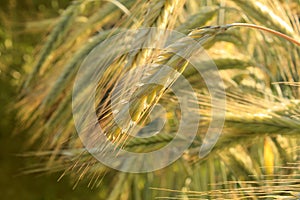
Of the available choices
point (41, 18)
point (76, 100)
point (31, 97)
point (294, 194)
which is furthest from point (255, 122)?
point (41, 18)

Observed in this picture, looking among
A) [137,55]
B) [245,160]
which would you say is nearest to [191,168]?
[245,160]

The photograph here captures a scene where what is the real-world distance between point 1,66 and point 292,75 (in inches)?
74.4

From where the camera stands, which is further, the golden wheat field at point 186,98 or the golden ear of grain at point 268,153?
the golden ear of grain at point 268,153

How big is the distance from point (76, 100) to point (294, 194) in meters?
0.83

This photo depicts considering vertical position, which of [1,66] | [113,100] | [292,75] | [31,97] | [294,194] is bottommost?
[294,194]

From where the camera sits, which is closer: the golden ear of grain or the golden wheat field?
the golden wheat field

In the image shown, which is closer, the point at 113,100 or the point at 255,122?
the point at 113,100

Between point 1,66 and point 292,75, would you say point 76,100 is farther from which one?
point 1,66

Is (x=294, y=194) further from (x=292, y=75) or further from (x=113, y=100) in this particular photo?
(x=292, y=75)

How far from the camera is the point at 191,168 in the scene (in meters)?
1.57

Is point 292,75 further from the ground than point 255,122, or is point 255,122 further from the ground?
point 292,75

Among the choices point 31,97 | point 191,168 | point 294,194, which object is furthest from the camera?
point 31,97

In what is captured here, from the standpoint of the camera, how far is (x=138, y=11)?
1241mm

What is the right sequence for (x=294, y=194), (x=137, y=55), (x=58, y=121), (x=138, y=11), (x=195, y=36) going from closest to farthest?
(x=294, y=194), (x=195, y=36), (x=137, y=55), (x=138, y=11), (x=58, y=121)
